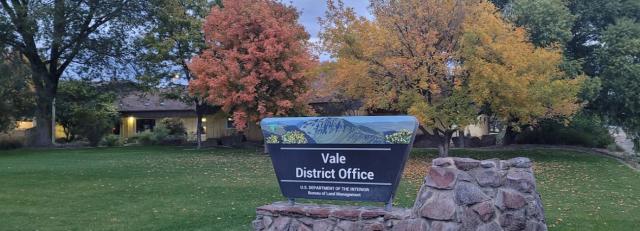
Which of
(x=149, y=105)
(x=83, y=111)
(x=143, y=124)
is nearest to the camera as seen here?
(x=83, y=111)

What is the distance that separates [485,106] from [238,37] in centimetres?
1150

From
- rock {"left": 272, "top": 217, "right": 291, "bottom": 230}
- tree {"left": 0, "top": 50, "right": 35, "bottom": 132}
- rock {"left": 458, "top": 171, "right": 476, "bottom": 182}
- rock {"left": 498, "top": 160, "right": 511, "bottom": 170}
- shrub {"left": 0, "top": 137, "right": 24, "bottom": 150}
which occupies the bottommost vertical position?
rock {"left": 272, "top": 217, "right": 291, "bottom": 230}

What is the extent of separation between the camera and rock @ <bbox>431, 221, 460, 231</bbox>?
20.6 ft

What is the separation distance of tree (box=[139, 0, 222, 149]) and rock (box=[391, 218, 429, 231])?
25.7m

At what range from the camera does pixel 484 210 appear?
6473mm

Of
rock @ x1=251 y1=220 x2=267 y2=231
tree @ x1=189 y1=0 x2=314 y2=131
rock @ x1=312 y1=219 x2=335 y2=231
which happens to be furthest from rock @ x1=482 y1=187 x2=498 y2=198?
tree @ x1=189 y1=0 x2=314 y2=131

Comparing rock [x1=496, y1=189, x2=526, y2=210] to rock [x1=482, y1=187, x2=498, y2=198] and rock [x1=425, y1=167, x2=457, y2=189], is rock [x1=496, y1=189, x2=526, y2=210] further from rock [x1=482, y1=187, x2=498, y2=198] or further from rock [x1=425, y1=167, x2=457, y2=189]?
rock [x1=425, y1=167, x2=457, y2=189]

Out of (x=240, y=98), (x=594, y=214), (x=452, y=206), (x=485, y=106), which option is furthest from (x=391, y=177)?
(x=240, y=98)

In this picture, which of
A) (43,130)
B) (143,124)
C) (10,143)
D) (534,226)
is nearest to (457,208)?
(534,226)

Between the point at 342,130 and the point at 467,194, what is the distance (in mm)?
1686

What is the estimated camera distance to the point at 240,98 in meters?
24.3

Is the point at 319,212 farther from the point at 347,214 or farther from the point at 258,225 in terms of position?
the point at 258,225

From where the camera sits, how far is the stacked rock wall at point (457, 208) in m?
6.38

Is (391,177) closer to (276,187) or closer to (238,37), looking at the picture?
(276,187)
